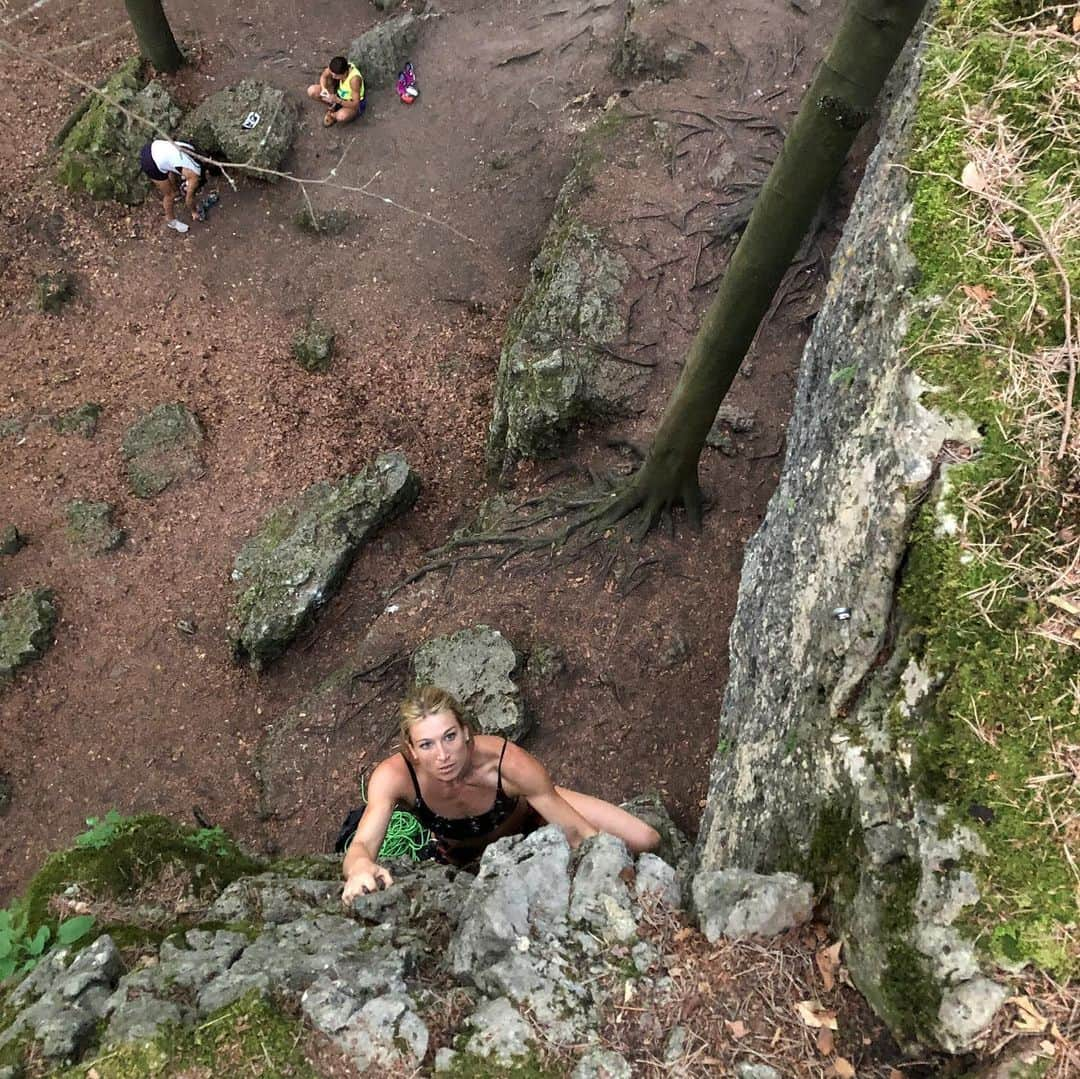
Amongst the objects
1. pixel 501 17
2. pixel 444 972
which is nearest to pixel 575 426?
pixel 444 972

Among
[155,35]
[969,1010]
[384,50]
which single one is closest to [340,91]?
[384,50]

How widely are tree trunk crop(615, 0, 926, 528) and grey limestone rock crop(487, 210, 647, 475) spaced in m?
1.78

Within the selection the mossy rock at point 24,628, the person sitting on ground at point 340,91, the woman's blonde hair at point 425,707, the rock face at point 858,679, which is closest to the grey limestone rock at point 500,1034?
the rock face at point 858,679

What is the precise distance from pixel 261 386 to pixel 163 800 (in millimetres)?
5121

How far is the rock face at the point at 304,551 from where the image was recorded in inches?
306

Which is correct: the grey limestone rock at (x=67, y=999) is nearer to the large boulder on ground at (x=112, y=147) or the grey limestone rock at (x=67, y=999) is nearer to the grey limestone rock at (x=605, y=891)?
the grey limestone rock at (x=605, y=891)

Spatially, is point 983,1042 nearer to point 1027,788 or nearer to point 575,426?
point 1027,788

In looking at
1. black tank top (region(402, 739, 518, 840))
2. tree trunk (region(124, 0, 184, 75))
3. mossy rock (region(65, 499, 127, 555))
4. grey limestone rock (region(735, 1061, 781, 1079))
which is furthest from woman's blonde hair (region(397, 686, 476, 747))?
tree trunk (region(124, 0, 184, 75))

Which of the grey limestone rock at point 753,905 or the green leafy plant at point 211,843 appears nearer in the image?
the grey limestone rock at point 753,905

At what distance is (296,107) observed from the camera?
→ 1139 cm

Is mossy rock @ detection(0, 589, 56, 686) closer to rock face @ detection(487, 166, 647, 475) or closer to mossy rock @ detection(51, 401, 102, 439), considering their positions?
mossy rock @ detection(51, 401, 102, 439)

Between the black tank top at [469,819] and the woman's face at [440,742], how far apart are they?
278mm

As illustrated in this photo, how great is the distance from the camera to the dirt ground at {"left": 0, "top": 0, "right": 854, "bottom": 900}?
6.72 m

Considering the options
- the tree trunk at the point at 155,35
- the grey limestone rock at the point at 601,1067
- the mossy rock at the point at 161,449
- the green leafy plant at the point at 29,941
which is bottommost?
the mossy rock at the point at 161,449
